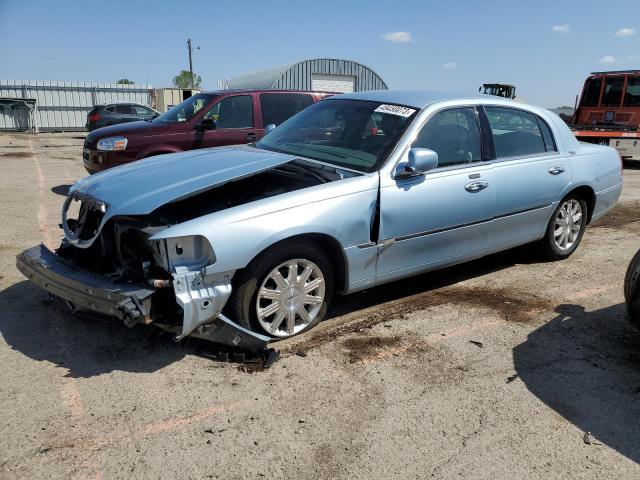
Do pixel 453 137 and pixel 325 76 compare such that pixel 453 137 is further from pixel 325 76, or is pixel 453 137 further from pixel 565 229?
pixel 325 76

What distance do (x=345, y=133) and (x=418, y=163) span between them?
862mm

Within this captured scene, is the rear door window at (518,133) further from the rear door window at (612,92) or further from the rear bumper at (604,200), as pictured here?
the rear door window at (612,92)

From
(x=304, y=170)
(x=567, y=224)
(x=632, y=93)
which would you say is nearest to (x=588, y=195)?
(x=567, y=224)

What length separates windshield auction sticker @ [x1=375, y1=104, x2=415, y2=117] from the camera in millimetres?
4211

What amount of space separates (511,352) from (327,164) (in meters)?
1.90

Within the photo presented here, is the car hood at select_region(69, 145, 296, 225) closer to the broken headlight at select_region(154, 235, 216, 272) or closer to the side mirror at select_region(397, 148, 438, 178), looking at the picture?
the broken headlight at select_region(154, 235, 216, 272)

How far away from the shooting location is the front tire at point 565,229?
17.6 ft

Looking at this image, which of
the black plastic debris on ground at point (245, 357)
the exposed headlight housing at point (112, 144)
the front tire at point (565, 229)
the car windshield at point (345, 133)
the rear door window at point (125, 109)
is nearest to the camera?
the black plastic debris on ground at point (245, 357)

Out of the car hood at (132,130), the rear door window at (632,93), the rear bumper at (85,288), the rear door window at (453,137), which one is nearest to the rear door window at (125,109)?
the car hood at (132,130)

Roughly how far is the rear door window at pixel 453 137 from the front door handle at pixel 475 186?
21 cm

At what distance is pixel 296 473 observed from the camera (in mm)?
2420

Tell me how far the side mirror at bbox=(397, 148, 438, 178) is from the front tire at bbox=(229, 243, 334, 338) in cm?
89

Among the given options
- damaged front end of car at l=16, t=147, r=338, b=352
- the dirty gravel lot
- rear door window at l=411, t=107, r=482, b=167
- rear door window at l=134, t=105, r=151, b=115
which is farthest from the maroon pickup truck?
rear door window at l=134, t=105, r=151, b=115

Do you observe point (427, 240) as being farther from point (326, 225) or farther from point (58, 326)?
point (58, 326)
